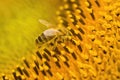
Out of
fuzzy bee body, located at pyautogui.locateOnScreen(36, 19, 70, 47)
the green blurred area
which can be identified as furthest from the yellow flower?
the green blurred area

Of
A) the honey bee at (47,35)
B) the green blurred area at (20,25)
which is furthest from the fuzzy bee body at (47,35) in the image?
the green blurred area at (20,25)

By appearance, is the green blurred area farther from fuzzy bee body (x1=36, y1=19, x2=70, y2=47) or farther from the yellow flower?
fuzzy bee body (x1=36, y1=19, x2=70, y2=47)

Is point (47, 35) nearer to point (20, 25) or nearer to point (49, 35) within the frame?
point (49, 35)

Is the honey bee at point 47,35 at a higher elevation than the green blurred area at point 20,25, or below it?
below

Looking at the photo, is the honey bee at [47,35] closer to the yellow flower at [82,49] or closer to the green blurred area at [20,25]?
the yellow flower at [82,49]

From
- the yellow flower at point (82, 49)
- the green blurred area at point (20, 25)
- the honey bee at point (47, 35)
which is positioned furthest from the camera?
the green blurred area at point (20, 25)

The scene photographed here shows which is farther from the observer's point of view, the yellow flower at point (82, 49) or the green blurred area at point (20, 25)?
the green blurred area at point (20, 25)

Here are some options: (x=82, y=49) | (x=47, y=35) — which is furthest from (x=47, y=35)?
(x=82, y=49)
